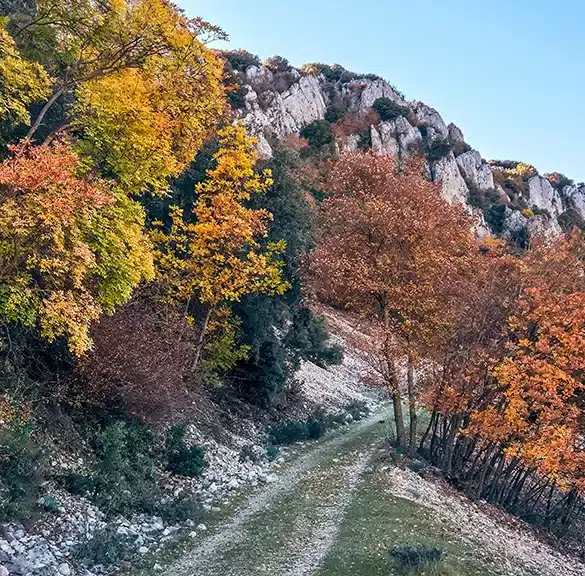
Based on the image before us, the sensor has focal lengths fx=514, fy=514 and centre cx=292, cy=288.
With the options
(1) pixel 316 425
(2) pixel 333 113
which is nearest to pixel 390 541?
(1) pixel 316 425

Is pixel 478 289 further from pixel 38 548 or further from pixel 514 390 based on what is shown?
pixel 38 548

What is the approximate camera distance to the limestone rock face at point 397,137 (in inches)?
2915

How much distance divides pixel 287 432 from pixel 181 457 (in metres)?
7.01

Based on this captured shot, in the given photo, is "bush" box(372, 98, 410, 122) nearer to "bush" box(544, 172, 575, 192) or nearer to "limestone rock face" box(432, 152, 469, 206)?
"limestone rock face" box(432, 152, 469, 206)

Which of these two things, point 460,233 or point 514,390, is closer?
point 514,390

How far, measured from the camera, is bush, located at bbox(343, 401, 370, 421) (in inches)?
1106

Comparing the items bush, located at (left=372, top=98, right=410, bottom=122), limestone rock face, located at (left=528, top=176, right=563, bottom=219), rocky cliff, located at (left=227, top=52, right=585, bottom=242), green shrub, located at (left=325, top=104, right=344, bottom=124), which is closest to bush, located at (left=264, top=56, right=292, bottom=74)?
rocky cliff, located at (left=227, top=52, right=585, bottom=242)

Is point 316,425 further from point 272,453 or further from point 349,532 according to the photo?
point 349,532

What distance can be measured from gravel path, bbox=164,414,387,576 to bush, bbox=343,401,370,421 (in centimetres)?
877

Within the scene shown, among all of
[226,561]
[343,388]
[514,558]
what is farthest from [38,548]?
[343,388]

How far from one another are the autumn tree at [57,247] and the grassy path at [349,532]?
17.2ft

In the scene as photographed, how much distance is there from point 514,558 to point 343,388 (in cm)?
2009

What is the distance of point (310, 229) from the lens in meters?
24.8

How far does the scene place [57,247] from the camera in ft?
32.7
